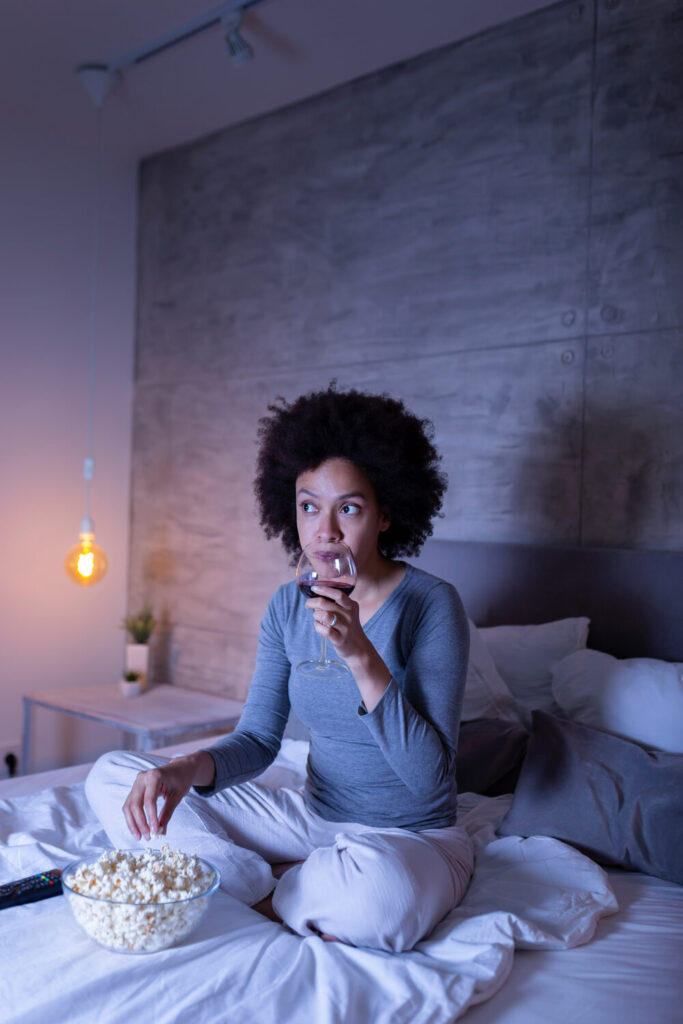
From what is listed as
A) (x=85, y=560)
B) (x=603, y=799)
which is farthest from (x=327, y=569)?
(x=85, y=560)

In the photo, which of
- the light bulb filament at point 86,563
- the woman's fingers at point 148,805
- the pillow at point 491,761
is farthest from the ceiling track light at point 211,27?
the woman's fingers at point 148,805

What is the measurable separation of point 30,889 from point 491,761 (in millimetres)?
1103

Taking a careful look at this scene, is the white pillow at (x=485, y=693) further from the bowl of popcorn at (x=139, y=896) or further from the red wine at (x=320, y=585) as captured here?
the bowl of popcorn at (x=139, y=896)

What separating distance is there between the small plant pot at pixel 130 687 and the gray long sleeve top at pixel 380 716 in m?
1.77

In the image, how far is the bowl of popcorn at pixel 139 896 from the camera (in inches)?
46.9

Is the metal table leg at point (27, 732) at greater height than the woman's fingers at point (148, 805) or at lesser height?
lesser

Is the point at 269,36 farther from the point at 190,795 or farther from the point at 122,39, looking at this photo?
the point at 190,795

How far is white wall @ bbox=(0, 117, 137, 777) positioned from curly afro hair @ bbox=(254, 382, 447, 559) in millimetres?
1989

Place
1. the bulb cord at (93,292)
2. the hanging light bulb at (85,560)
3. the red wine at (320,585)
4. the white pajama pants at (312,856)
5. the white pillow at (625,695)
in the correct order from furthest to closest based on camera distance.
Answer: the bulb cord at (93,292), the hanging light bulb at (85,560), the white pillow at (625,695), the red wine at (320,585), the white pajama pants at (312,856)

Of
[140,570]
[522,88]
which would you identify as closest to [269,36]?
[522,88]

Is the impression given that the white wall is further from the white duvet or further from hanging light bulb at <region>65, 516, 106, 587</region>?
the white duvet

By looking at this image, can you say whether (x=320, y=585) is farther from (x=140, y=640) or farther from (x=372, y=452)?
(x=140, y=640)

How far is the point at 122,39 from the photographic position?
297 cm

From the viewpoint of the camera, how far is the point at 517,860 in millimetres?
1712
